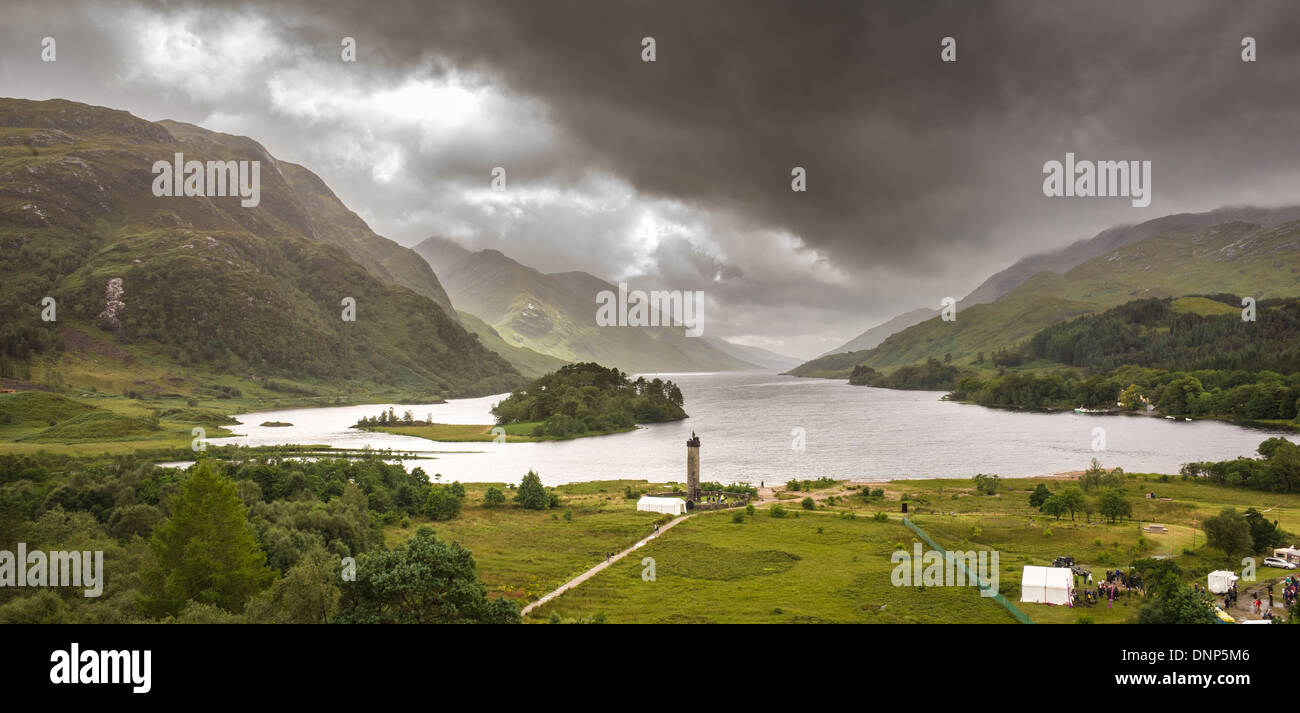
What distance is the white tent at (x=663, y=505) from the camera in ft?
264

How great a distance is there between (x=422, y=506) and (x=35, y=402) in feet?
378

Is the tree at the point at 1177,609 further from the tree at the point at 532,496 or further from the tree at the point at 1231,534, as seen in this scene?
the tree at the point at 532,496

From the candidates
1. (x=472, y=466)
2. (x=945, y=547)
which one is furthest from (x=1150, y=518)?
(x=472, y=466)

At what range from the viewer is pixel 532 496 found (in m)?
85.8

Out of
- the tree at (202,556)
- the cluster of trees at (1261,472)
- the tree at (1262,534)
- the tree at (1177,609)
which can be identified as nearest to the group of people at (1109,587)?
the tree at (1177,609)

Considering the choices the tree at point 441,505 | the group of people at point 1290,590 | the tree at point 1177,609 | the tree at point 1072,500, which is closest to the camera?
the tree at point 1177,609

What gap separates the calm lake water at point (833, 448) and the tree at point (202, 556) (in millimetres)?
77511

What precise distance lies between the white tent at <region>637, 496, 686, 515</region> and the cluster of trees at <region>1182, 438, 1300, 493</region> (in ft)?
245

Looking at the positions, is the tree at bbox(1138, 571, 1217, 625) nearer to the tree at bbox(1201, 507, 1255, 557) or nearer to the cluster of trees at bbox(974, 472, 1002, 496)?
the tree at bbox(1201, 507, 1255, 557)

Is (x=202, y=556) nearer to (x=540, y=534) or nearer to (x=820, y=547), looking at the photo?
(x=540, y=534)

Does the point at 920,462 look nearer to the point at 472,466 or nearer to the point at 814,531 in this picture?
the point at 814,531

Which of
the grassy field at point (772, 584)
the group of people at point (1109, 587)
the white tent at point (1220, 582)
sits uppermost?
the white tent at point (1220, 582)

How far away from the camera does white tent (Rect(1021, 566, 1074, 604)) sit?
41.5 meters

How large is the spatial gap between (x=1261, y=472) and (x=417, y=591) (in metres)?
108
